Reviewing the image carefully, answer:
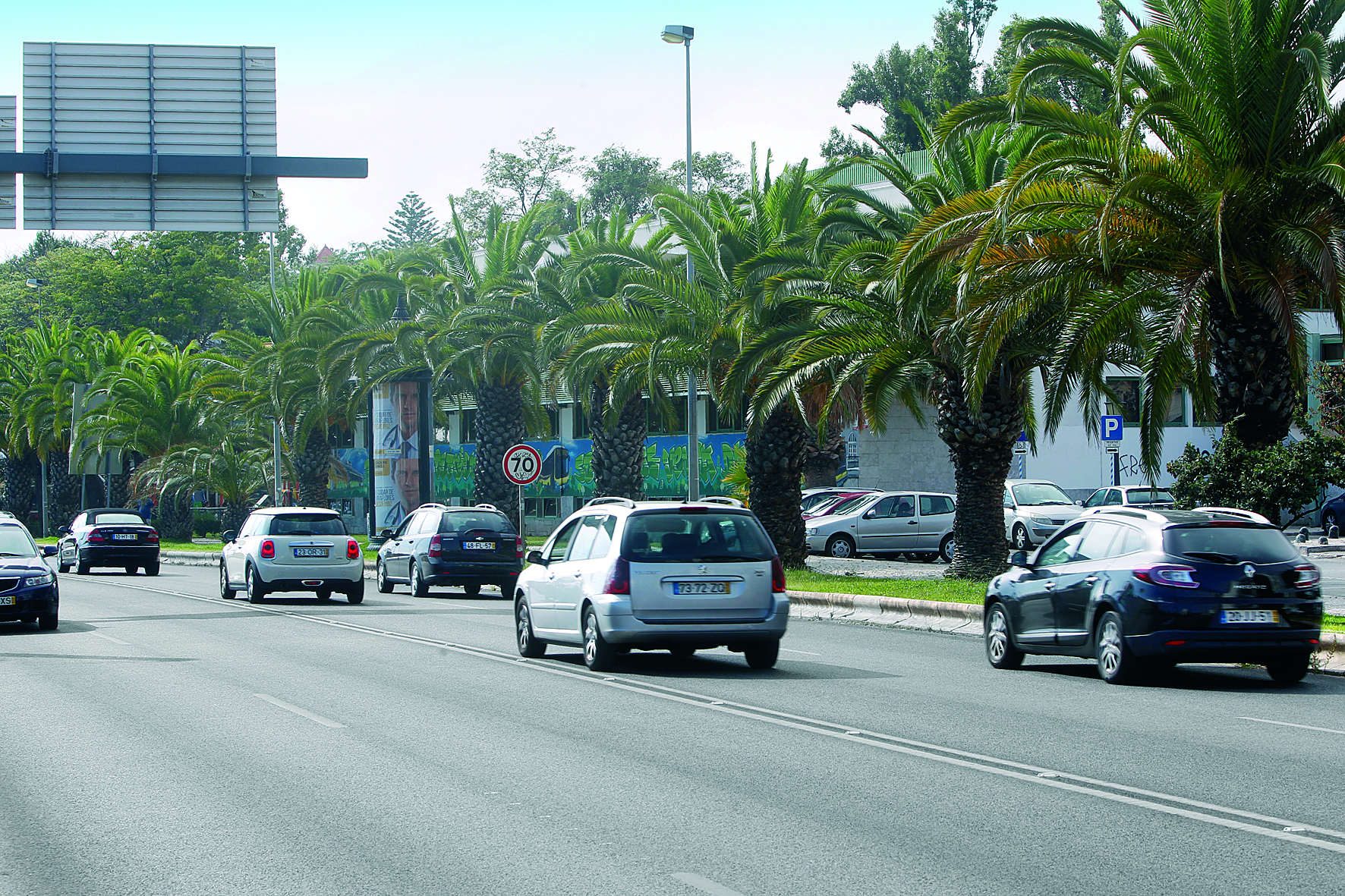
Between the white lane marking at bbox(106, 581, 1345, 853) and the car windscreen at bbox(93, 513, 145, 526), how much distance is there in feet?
93.1

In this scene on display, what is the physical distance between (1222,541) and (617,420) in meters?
22.2

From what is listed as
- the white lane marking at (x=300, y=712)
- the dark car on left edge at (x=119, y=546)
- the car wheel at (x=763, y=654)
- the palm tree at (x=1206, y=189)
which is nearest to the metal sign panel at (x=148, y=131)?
the palm tree at (x=1206, y=189)

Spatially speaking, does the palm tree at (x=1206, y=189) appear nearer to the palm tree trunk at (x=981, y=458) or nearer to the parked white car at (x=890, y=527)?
the palm tree trunk at (x=981, y=458)

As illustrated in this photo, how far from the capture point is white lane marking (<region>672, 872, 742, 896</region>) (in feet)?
19.4

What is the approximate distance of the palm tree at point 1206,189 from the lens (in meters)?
17.2

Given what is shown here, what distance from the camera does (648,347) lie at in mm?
29578

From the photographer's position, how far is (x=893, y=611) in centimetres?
2161

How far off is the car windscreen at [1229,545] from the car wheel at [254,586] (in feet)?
57.5

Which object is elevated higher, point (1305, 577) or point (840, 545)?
point (1305, 577)

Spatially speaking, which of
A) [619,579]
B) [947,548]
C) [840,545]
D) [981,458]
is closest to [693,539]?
[619,579]

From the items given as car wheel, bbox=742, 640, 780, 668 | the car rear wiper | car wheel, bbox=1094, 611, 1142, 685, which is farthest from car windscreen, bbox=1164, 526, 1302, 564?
car wheel, bbox=742, 640, 780, 668

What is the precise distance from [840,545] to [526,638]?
20149mm

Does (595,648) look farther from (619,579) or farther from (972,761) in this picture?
(972,761)

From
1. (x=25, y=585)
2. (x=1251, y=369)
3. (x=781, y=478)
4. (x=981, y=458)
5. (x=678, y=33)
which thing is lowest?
(x=25, y=585)
